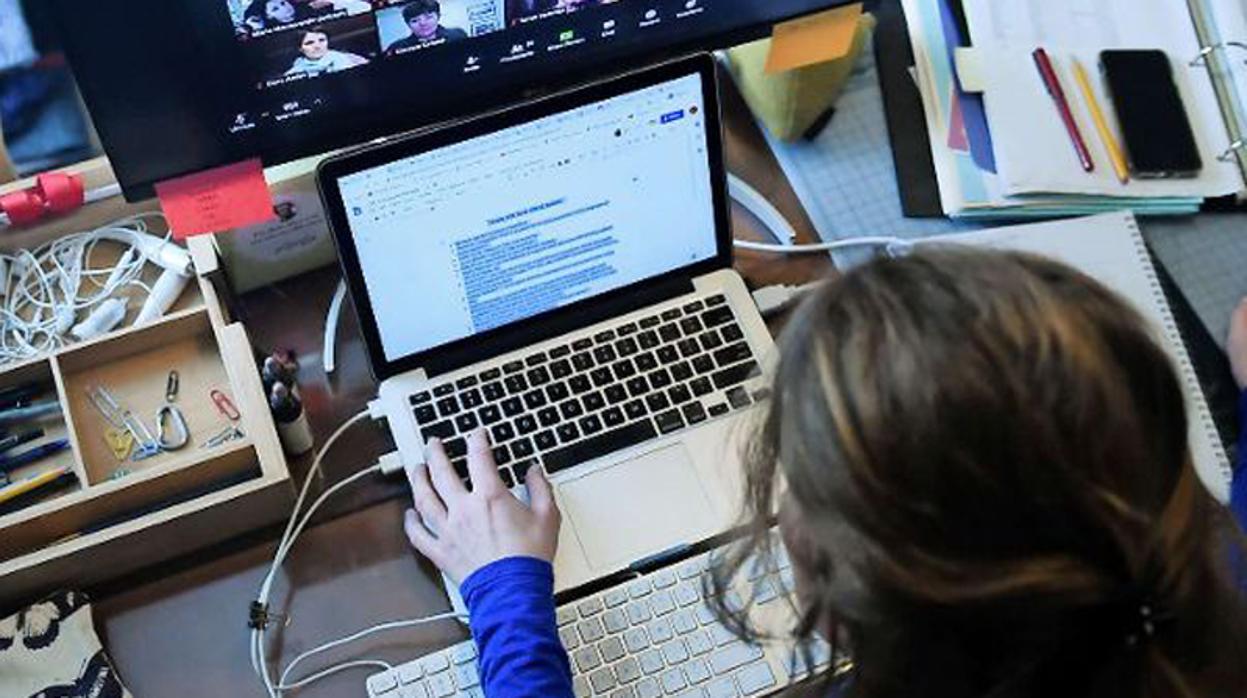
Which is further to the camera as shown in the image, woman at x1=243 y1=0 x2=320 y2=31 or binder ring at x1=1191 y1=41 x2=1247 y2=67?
binder ring at x1=1191 y1=41 x2=1247 y2=67

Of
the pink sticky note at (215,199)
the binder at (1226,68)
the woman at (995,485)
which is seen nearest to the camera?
the woman at (995,485)

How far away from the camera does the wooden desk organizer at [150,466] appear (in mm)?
933

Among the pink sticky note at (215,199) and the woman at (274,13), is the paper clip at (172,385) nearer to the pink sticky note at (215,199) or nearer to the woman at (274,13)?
the pink sticky note at (215,199)

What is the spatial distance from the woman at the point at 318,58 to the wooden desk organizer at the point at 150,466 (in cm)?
18

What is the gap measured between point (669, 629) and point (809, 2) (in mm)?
488

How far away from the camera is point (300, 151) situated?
99 cm

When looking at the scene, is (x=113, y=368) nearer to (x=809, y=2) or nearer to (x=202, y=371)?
(x=202, y=371)

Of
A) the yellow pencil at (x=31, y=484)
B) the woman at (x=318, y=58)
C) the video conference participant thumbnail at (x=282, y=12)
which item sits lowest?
the yellow pencil at (x=31, y=484)

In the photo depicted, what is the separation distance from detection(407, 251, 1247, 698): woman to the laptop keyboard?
31cm

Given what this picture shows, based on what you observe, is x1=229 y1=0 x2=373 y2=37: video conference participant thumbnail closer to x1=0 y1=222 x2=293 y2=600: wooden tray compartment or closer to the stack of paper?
x1=0 y1=222 x2=293 y2=600: wooden tray compartment

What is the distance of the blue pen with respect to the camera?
39.0 inches

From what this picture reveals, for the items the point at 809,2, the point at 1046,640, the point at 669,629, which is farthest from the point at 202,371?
the point at 1046,640

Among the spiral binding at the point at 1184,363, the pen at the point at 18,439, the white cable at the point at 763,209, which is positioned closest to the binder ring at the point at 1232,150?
the spiral binding at the point at 1184,363

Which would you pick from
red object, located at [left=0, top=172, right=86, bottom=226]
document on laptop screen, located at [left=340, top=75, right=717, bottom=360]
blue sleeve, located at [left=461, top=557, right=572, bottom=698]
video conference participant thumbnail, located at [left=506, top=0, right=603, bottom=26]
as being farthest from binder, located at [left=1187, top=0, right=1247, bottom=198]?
red object, located at [left=0, top=172, right=86, bottom=226]
